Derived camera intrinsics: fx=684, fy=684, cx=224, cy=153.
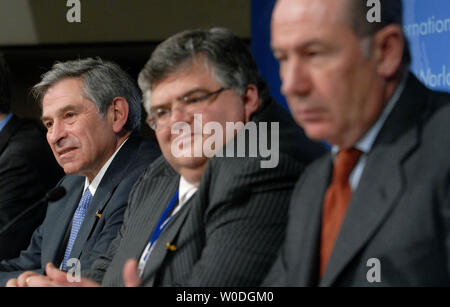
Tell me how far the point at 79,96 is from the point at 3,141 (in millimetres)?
752

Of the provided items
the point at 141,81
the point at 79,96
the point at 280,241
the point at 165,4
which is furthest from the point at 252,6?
the point at 280,241

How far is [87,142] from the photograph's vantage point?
309 centimetres

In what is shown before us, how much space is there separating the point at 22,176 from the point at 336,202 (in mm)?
2310

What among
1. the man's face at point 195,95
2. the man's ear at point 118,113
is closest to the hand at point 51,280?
the man's face at point 195,95

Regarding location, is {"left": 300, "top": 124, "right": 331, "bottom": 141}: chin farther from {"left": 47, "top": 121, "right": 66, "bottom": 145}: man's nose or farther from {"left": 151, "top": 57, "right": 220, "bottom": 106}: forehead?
{"left": 47, "top": 121, "right": 66, "bottom": 145}: man's nose

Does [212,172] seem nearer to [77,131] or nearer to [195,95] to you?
[195,95]

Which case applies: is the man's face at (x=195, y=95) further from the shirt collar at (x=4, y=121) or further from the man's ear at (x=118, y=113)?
the shirt collar at (x=4, y=121)

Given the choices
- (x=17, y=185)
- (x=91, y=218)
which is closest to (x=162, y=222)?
(x=91, y=218)

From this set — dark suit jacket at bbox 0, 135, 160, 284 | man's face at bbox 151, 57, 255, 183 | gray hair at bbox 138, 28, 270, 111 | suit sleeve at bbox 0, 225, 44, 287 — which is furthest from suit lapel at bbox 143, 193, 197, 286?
suit sleeve at bbox 0, 225, 44, 287

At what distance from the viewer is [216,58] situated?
203cm

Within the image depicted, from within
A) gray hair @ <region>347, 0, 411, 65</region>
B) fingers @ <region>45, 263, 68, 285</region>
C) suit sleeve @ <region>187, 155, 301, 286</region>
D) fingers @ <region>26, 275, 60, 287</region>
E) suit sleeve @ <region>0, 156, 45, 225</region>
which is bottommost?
fingers @ <region>26, 275, 60, 287</region>

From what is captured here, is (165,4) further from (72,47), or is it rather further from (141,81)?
(141,81)

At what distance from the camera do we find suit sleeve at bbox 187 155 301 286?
1.79 m
